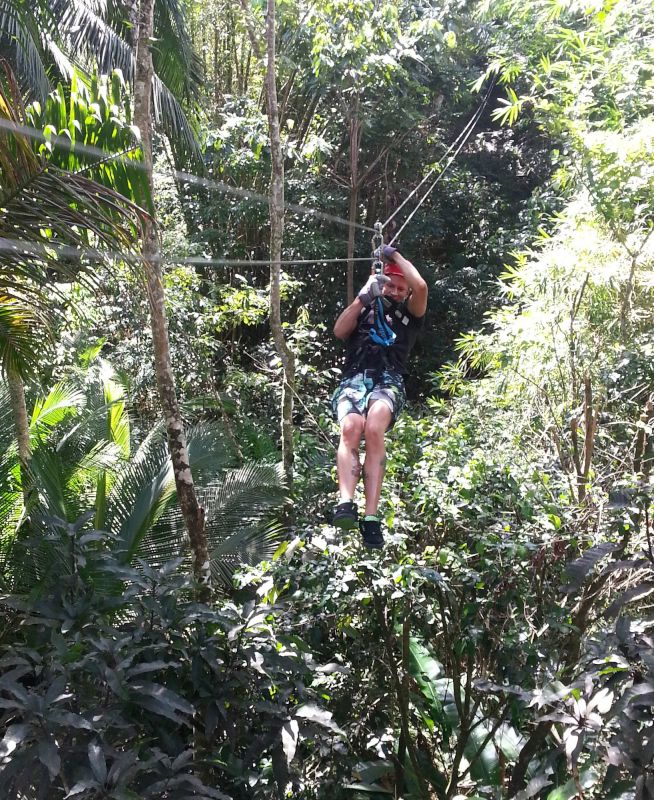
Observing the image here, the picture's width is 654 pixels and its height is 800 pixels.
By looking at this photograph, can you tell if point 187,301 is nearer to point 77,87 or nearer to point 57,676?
point 77,87

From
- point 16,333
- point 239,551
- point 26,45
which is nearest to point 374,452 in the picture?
point 239,551

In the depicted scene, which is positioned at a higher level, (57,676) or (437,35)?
(437,35)

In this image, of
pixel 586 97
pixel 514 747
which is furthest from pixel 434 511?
pixel 586 97

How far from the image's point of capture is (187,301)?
7008 mm

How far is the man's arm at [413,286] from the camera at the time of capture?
11.9 feet

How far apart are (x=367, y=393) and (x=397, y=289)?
1.88 feet

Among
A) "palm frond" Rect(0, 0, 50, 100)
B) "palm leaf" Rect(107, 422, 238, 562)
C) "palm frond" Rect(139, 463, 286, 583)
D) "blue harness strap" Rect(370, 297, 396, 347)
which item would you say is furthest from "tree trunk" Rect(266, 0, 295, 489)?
"palm frond" Rect(0, 0, 50, 100)

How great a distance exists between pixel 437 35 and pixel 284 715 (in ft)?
28.6

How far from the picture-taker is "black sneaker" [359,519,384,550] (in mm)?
3287

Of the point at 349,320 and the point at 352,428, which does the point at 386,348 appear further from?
the point at 352,428

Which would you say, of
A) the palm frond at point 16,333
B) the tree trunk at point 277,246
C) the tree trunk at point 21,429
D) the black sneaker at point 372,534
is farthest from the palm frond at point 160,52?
the black sneaker at point 372,534

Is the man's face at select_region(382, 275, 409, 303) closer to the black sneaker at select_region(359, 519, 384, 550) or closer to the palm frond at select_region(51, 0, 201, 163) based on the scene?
the black sneaker at select_region(359, 519, 384, 550)

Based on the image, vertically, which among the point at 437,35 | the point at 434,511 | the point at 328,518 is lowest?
the point at 328,518

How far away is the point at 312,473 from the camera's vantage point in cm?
539
